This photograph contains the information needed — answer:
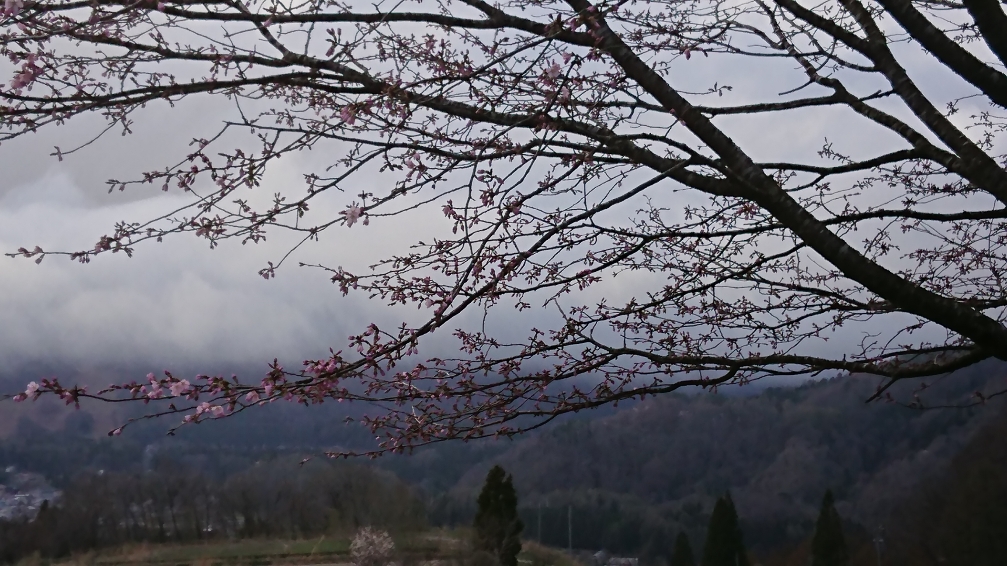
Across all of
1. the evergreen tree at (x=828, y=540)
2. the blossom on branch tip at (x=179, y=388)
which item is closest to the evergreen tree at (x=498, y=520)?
the evergreen tree at (x=828, y=540)

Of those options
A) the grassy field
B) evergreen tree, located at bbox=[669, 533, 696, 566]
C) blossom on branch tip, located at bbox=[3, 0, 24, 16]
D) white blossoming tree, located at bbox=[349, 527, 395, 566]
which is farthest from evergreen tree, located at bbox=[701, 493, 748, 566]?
blossom on branch tip, located at bbox=[3, 0, 24, 16]

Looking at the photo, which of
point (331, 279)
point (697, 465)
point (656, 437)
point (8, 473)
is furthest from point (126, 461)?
point (697, 465)

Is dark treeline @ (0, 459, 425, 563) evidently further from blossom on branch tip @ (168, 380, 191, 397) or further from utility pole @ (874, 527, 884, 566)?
utility pole @ (874, 527, 884, 566)

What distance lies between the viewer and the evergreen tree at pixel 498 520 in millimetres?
16922

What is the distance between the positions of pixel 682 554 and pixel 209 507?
15043 mm

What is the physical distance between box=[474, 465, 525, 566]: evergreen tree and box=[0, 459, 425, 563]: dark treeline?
1.49 m

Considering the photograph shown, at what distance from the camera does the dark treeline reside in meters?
17.9

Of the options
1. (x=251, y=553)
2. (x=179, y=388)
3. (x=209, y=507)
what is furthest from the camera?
(x=209, y=507)

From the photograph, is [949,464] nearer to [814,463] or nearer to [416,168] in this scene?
[814,463]

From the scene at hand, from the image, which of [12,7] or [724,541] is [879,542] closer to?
[724,541]

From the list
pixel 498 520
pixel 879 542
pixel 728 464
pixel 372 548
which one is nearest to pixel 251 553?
pixel 372 548

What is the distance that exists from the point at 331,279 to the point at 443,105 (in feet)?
2.56

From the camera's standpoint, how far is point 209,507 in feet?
68.4

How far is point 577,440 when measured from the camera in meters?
39.2
